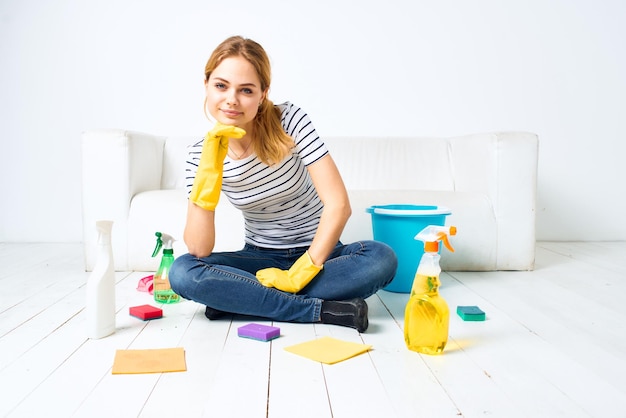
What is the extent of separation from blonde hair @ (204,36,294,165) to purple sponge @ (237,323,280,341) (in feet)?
1.42

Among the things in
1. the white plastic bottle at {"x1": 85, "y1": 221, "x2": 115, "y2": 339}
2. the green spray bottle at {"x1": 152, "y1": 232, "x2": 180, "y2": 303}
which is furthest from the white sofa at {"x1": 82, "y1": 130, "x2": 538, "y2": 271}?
the white plastic bottle at {"x1": 85, "y1": 221, "x2": 115, "y2": 339}

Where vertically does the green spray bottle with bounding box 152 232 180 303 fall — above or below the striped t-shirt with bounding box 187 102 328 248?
below

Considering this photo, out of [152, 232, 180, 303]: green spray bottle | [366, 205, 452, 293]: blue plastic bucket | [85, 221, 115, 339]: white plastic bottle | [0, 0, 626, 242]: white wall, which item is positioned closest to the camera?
[85, 221, 115, 339]: white plastic bottle

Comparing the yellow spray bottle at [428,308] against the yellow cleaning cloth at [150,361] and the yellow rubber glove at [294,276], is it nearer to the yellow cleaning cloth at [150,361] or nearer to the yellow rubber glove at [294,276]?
the yellow rubber glove at [294,276]

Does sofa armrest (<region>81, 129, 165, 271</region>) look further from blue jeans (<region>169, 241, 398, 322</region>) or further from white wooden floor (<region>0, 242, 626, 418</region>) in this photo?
blue jeans (<region>169, 241, 398, 322</region>)

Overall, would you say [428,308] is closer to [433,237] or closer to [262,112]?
[433,237]

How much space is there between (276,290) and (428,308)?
425mm

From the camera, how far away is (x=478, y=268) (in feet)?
7.93

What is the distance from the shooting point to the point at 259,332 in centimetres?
143

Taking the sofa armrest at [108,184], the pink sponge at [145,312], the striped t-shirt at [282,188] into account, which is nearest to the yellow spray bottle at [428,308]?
the striped t-shirt at [282,188]

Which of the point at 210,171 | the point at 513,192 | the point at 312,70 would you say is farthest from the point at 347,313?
the point at 312,70

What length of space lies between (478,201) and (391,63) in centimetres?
112

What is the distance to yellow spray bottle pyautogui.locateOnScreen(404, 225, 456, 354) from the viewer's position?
1.30 m

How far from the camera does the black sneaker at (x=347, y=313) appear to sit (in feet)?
4.95
